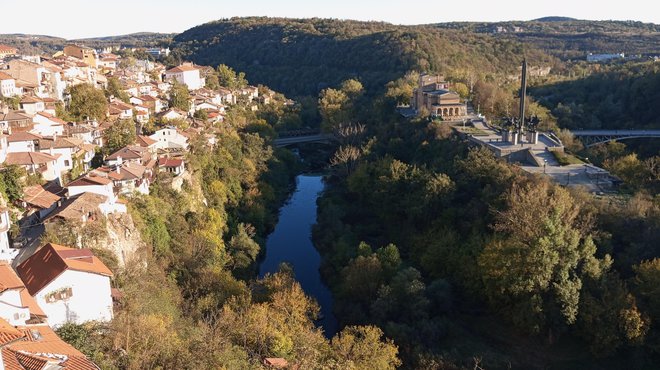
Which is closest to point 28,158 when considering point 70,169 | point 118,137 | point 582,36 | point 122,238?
point 70,169

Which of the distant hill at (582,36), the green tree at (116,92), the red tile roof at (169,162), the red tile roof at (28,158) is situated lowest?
the red tile roof at (169,162)

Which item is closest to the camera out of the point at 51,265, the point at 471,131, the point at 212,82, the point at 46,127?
the point at 51,265

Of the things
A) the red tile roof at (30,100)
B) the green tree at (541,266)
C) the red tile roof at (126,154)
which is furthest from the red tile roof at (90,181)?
the green tree at (541,266)

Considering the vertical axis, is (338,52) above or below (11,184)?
above

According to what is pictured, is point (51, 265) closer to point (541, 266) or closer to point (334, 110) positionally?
point (541, 266)


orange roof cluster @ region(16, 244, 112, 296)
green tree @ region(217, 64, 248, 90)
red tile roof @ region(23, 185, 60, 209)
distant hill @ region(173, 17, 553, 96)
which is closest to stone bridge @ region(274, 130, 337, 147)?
green tree @ region(217, 64, 248, 90)

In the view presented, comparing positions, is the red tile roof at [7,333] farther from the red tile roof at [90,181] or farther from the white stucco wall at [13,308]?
the red tile roof at [90,181]

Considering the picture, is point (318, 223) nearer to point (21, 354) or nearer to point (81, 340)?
point (81, 340)

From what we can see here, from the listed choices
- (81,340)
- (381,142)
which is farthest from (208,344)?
(381,142)
